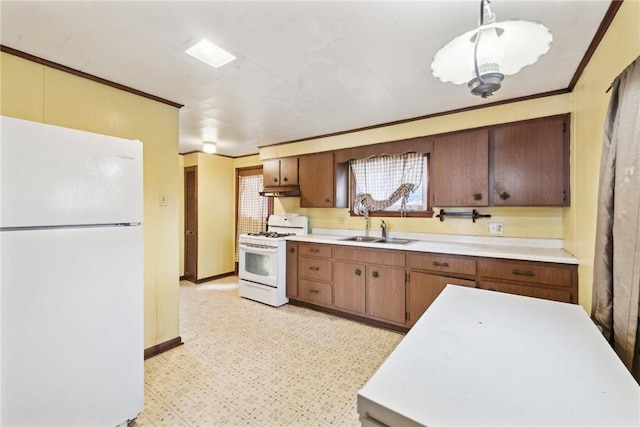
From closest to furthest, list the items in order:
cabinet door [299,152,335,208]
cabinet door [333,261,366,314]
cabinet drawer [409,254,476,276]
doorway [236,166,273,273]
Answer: cabinet drawer [409,254,476,276] < cabinet door [333,261,366,314] < cabinet door [299,152,335,208] < doorway [236,166,273,273]

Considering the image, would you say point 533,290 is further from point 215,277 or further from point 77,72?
point 215,277

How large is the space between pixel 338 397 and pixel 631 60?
2.45 metres

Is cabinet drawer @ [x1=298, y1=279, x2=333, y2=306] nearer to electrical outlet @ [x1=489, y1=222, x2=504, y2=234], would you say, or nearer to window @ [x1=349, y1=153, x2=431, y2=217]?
window @ [x1=349, y1=153, x2=431, y2=217]

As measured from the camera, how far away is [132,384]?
1620mm

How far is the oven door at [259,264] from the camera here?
3.75 meters

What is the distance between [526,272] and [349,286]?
1.71 meters

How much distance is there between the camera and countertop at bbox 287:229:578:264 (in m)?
2.25

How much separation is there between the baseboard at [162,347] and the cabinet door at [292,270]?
1.45m

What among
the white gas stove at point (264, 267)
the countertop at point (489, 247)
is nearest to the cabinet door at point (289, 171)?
the white gas stove at point (264, 267)

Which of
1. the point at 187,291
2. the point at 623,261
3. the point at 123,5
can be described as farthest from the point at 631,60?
the point at 187,291

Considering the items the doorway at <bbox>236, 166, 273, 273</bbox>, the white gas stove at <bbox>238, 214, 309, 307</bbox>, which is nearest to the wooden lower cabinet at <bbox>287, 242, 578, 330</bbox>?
the white gas stove at <bbox>238, 214, 309, 307</bbox>

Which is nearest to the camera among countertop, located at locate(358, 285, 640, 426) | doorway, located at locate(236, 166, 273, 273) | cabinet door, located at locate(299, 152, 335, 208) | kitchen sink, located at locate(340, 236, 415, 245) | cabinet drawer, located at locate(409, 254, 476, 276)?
countertop, located at locate(358, 285, 640, 426)

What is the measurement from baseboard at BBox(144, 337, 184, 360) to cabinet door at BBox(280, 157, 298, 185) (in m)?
2.46

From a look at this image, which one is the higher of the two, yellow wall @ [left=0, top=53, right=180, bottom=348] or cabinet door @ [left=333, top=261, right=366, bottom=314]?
yellow wall @ [left=0, top=53, right=180, bottom=348]
